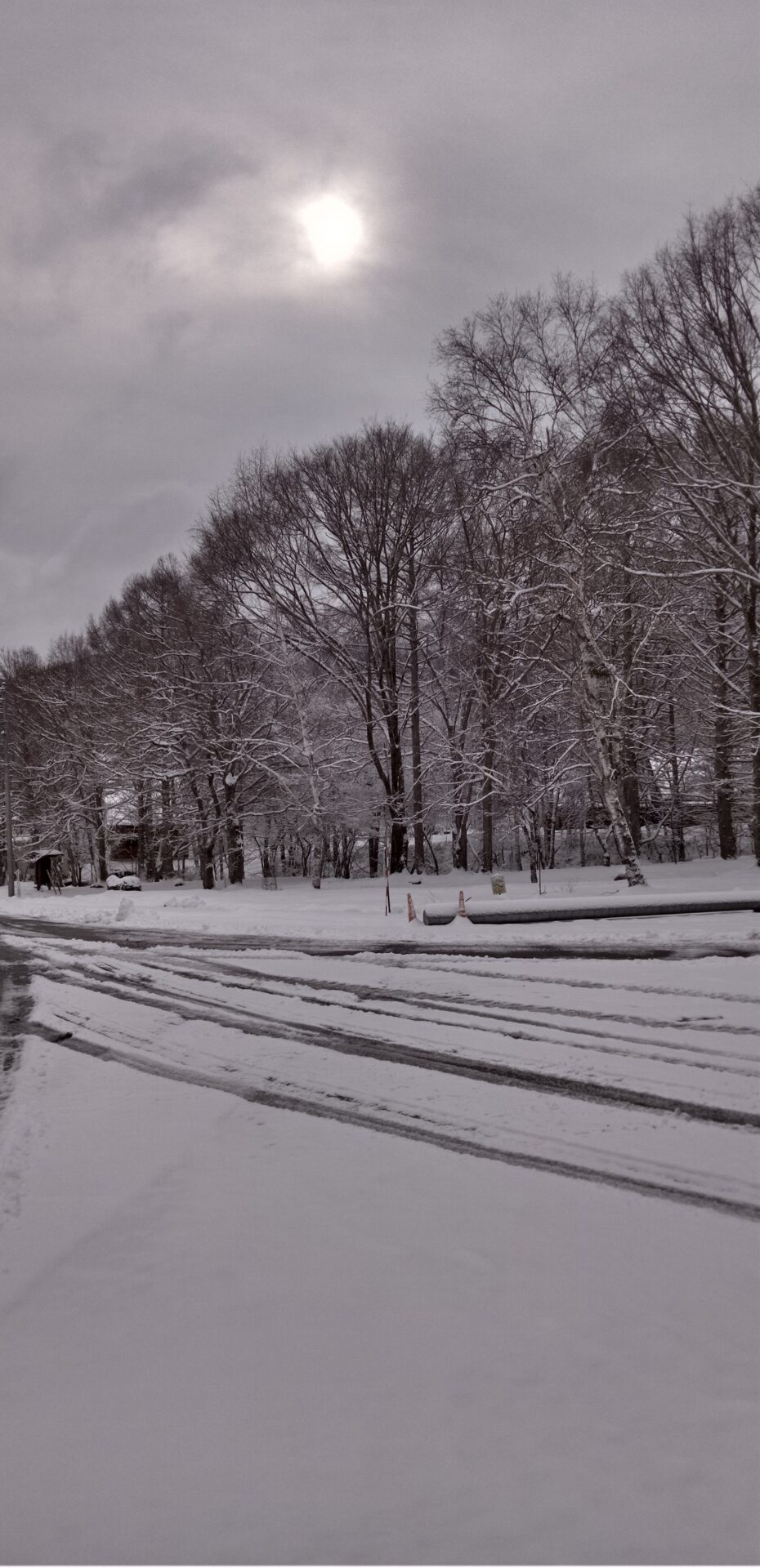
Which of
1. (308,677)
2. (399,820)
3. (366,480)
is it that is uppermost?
(366,480)

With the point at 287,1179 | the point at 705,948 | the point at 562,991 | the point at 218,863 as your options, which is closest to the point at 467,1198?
the point at 287,1179

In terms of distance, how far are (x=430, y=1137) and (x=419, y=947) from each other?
28.0ft

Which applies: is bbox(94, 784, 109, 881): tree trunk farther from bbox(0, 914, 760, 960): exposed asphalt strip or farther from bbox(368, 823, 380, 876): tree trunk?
bbox(0, 914, 760, 960): exposed asphalt strip

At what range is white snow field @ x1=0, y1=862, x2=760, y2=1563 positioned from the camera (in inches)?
92.2

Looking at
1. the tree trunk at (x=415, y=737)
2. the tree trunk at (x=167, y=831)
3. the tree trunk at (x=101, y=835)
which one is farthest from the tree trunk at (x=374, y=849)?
the tree trunk at (x=101, y=835)

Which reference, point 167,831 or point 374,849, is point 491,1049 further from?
point 167,831

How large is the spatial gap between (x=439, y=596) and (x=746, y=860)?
472 inches

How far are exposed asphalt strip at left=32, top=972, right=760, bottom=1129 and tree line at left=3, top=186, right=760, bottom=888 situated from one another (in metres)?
12.3

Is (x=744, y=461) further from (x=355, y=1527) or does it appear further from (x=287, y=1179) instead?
(x=355, y=1527)

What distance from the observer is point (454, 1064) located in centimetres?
643

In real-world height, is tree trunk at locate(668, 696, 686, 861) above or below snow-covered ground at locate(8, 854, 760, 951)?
above

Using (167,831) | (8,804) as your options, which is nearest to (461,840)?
(167,831)

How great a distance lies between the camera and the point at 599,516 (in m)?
18.4

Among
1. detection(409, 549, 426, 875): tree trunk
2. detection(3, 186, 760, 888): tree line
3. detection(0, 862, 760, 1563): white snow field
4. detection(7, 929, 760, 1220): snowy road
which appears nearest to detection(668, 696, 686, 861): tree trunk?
detection(3, 186, 760, 888): tree line
